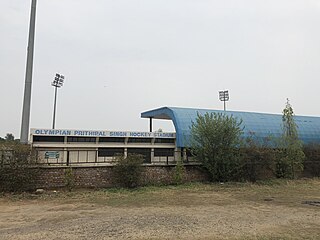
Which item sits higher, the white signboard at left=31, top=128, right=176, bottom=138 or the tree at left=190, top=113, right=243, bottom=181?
the white signboard at left=31, top=128, right=176, bottom=138

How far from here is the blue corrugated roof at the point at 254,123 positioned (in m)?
32.7

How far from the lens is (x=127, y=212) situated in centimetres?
1138

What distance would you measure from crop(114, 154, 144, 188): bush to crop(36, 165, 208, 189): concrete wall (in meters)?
0.48

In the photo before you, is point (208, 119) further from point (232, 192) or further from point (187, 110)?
point (187, 110)

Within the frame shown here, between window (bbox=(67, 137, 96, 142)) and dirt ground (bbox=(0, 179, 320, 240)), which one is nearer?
dirt ground (bbox=(0, 179, 320, 240))

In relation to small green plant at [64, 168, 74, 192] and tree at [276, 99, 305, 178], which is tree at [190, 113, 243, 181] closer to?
tree at [276, 99, 305, 178]

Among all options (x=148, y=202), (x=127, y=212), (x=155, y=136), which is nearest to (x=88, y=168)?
(x=148, y=202)

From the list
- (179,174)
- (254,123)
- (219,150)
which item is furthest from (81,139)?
(254,123)

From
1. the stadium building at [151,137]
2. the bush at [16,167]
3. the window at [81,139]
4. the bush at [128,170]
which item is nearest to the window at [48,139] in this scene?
the stadium building at [151,137]

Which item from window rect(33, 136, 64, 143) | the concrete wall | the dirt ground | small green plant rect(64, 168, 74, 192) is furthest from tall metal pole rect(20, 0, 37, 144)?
window rect(33, 136, 64, 143)

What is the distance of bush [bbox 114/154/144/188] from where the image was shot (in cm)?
1781

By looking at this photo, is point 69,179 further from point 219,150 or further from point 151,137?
point 151,137

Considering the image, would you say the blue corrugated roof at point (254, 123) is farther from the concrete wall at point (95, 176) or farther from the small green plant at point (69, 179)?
the small green plant at point (69, 179)

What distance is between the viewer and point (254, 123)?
35312 millimetres
